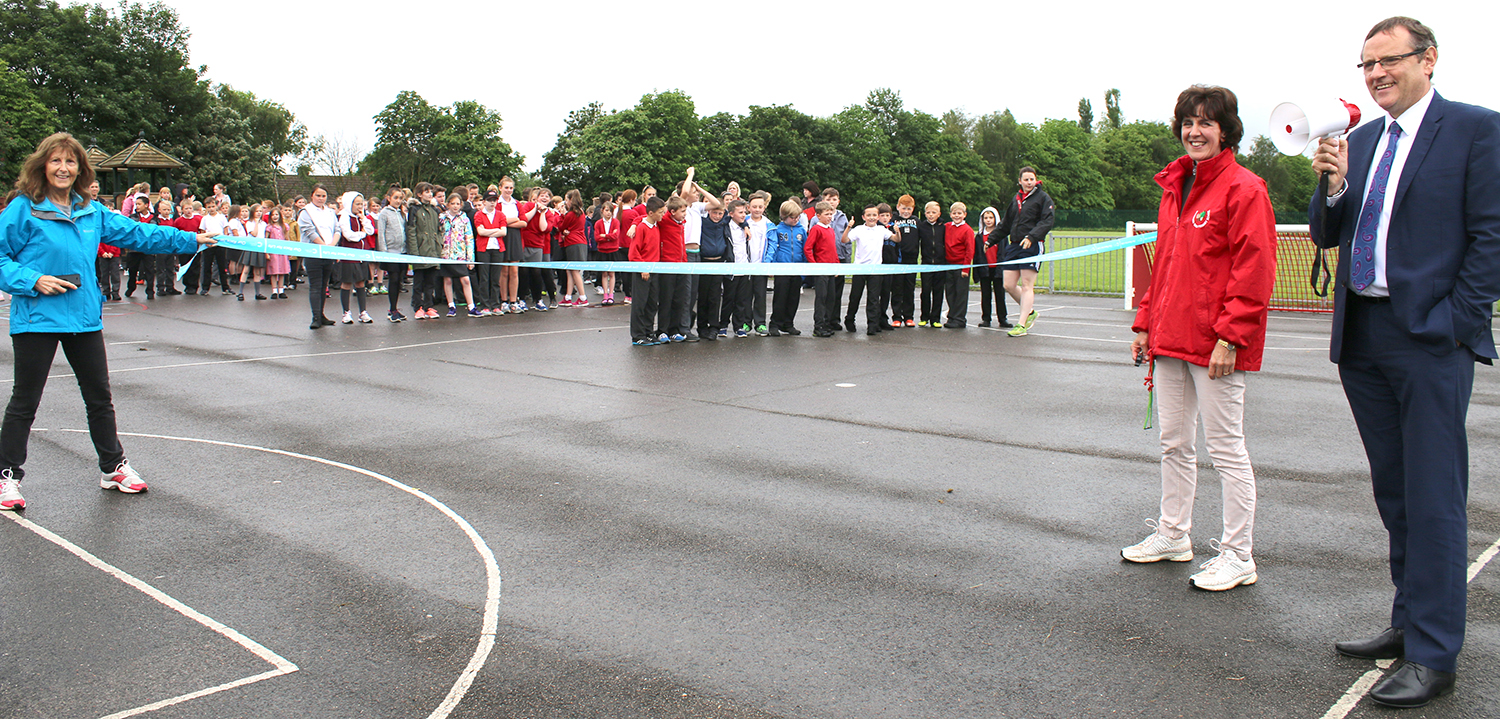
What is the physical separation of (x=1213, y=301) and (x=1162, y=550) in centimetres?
124

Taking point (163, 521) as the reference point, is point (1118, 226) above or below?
above

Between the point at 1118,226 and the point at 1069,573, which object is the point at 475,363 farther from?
the point at 1118,226

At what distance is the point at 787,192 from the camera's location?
288ft

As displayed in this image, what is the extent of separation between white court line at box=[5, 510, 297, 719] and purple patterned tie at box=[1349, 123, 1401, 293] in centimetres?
414

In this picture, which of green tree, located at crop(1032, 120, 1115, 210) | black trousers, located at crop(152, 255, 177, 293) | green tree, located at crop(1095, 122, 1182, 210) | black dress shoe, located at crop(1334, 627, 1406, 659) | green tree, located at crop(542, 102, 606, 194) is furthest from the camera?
green tree, located at crop(1095, 122, 1182, 210)

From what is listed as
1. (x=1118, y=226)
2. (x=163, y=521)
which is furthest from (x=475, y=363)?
(x=1118, y=226)

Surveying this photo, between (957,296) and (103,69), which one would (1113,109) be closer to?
(103,69)

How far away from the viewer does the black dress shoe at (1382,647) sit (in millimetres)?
3766

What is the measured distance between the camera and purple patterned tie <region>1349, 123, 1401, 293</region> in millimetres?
3621

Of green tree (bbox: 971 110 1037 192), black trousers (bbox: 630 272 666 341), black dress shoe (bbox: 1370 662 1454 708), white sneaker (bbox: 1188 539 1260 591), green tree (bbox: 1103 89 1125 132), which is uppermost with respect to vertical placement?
green tree (bbox: 1103 89 1125 132)

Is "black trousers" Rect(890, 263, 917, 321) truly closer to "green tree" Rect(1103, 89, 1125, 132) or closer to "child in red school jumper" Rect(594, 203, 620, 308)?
"child in red school jumper" Rect(594, 203, 620, 308)

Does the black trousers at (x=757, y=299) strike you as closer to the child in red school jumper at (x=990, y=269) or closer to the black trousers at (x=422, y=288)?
the child in red school jumper at (x=990, y=269)

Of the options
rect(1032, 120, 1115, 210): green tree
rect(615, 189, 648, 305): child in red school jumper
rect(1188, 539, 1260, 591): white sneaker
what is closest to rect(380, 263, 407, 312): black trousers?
rect(615, 189, 648, 305): child in red school jumper

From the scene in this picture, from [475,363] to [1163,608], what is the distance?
8.92 meters
